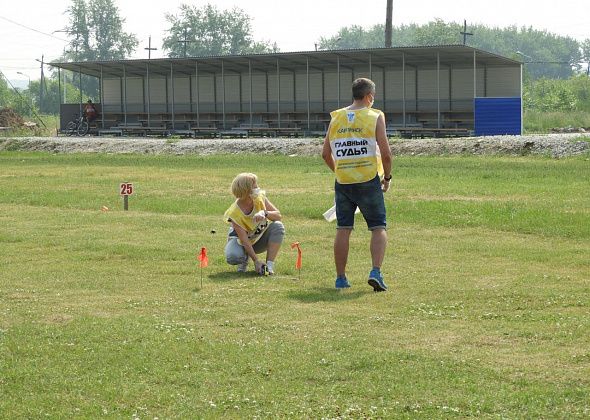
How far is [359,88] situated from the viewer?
1120 centimetres

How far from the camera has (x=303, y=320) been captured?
31.3 feet

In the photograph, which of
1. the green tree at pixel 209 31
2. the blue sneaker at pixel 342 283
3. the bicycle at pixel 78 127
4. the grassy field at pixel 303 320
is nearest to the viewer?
the grassy field at pixel 303 320

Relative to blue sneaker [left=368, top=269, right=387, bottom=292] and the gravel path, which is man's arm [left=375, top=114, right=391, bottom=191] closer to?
blue sneaker [left=368, top=269, right=387, bottom=292]

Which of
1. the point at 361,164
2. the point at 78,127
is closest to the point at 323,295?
the point at 361,164

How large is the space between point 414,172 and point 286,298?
19.5m

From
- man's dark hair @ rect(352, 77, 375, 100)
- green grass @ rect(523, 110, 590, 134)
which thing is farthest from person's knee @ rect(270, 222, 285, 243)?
green grass @ rect(523, 110, 590, 134)

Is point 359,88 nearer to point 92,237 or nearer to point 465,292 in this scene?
point 465,292

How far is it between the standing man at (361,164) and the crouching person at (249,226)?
1.42 meters

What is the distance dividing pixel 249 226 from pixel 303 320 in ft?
11.3

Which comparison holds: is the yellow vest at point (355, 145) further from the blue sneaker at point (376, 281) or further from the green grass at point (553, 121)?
the green grass at point (553, 121)

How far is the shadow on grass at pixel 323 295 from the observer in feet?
35.0

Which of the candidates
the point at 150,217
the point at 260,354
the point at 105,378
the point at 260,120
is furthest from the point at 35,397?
the point at 260,120

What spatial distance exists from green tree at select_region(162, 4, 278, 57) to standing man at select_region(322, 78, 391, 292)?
160 metres

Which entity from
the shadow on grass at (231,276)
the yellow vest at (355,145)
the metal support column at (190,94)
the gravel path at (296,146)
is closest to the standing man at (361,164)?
the yellow vest at (355,145)
